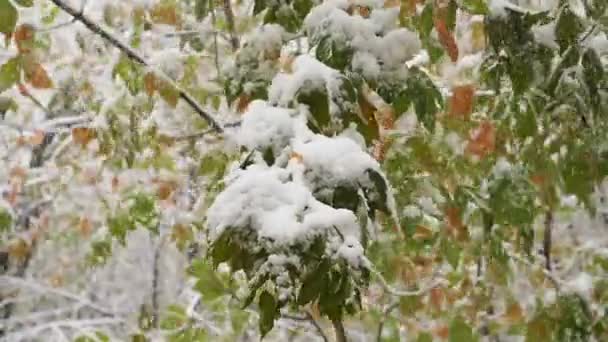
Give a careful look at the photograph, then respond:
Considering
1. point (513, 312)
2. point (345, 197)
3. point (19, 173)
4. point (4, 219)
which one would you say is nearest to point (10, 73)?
point (345, 197)

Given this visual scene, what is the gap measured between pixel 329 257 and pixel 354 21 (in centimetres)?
63

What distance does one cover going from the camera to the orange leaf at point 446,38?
1812mm

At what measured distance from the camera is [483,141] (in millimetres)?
2361

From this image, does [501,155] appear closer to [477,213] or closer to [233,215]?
[477,213]

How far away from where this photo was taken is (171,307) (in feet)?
9.77

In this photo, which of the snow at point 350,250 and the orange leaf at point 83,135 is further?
the orange leaf at point 83,135

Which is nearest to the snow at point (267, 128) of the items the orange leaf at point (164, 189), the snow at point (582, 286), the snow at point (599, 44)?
the snow at point (599, 44)

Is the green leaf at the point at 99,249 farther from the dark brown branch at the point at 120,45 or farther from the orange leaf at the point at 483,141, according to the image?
the orange leaf at the point at 483,141

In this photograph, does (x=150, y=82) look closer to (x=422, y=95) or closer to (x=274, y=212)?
(x=422, y=95)

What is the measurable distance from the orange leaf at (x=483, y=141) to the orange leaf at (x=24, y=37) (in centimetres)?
142

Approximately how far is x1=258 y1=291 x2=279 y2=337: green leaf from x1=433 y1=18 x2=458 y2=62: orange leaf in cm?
85

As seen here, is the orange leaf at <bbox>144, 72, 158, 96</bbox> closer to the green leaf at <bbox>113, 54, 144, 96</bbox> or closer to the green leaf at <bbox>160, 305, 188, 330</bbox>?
the green leaf at <bbox>113, 54, 144, 96</bbox>

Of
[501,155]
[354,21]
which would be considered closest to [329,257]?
[354,21]

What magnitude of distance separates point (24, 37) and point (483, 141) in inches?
58.8
